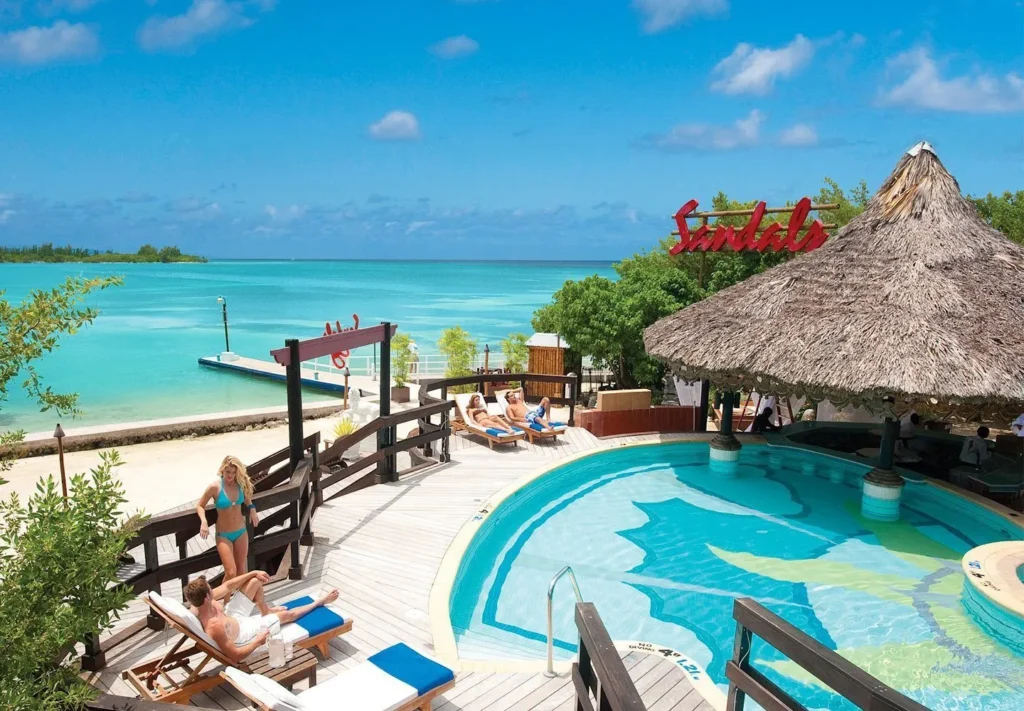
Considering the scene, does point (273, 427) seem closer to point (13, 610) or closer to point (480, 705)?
point (480, 705)

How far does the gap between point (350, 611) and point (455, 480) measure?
3983 mm

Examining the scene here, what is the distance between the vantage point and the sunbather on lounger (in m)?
11.9

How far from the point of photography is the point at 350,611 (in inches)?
231

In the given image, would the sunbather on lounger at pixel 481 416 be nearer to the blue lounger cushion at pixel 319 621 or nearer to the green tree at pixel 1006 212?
the blue lounger cushion at pixel 319 621

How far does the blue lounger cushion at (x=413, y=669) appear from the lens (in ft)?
13.8

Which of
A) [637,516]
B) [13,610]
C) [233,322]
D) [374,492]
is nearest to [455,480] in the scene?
[374,492]

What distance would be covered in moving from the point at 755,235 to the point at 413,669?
13.7 meters

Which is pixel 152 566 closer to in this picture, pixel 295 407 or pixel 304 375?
pixel 295 407

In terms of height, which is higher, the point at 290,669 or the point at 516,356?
the point at 516,356

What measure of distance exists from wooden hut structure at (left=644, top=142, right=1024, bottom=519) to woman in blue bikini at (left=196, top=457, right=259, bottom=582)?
7611 mm

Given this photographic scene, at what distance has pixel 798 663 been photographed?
9.10ft

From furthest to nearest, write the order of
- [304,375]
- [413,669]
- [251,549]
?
[304,375] < [251,549] < [413,669]

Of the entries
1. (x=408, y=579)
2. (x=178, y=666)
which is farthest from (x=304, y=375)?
(x=178, y=666)

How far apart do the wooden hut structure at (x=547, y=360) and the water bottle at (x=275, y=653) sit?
46.1 ft
